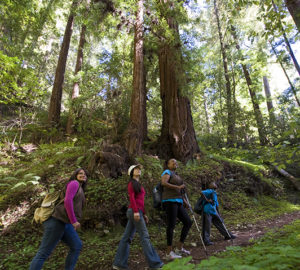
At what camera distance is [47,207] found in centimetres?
320

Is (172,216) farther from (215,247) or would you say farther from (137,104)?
(137,104)

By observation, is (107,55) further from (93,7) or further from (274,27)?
(274,27)

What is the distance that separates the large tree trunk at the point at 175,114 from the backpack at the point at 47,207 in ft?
19.5

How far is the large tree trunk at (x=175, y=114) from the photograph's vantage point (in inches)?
351

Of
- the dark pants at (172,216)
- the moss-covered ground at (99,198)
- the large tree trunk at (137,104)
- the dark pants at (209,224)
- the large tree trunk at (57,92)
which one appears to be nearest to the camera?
the dark pants at (172,216)

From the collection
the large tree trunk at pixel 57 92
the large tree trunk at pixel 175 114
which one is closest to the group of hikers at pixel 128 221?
the large tree trunk at pixel 175 114

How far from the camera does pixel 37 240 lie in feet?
15.9

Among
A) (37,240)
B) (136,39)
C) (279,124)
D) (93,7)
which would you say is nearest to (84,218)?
(37,240)

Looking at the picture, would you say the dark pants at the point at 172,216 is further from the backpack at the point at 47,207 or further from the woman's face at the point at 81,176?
the backpack at the point at 47,207

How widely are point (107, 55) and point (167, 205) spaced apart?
8.94 meters

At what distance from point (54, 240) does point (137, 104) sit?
241 inches

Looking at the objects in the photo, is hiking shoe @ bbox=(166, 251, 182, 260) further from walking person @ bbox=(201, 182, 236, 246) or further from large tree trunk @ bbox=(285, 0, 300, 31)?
large tree trunk @ bbox=(285, 0, 300, 31)

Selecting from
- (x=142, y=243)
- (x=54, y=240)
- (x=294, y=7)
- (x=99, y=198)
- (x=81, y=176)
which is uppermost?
(x=294, y=7)

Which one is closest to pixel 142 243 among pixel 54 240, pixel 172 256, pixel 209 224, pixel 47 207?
pixel 172 256
